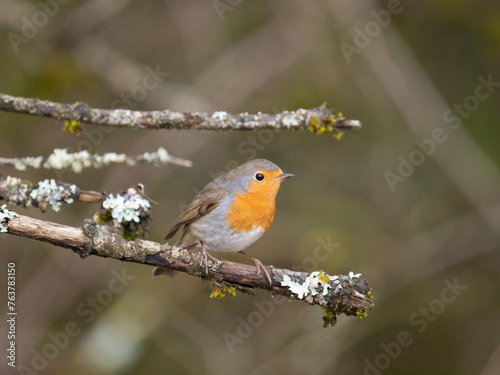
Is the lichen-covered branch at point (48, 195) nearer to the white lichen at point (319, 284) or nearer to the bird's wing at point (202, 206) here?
the white lichen at point (319, 284)

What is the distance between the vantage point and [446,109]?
23.5 ft

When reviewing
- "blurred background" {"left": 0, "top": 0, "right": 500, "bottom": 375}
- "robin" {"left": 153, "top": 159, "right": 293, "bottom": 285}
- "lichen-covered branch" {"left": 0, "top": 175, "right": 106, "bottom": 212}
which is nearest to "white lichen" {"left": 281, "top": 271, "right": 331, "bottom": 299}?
"robin" {"left": 153, "top": 159, "right": 293, "bottom": 285}

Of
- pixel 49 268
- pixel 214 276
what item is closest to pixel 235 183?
pixel 214 276

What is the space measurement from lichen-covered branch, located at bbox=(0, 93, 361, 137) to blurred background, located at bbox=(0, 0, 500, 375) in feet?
10.9

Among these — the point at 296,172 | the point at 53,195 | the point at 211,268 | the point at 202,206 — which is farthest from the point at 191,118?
the point at 296,172

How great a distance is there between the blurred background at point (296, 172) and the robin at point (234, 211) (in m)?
2.03

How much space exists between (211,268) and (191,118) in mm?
1021

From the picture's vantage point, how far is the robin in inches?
198

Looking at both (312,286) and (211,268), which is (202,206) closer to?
(211,268)

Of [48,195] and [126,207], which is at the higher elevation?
[126,207]

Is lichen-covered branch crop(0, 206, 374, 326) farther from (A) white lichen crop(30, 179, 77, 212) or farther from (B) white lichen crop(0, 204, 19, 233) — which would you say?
(A) white lichen crop(30, 179, 77, 212)

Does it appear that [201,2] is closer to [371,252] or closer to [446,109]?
[446,109]

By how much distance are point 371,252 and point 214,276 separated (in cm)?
377

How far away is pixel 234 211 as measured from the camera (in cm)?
505
